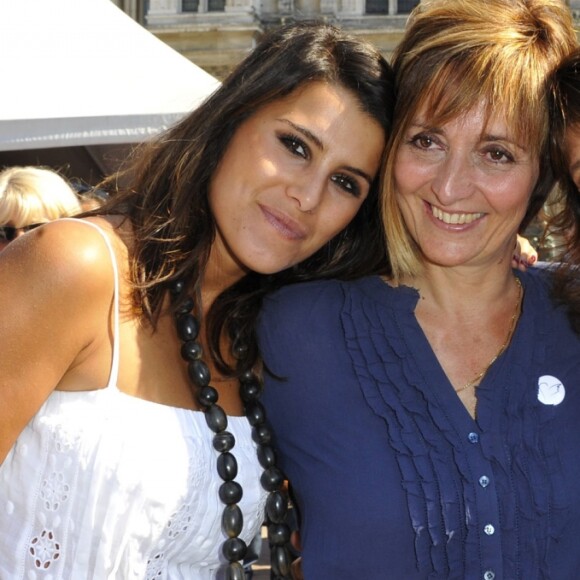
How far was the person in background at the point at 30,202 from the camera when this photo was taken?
4.87 metres

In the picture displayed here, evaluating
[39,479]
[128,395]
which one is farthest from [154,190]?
[39,479]

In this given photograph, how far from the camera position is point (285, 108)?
8.36 ft

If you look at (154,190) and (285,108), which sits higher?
(285,108)

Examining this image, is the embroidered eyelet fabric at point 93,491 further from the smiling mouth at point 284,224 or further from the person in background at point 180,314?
the smiling mouth at point 284,224

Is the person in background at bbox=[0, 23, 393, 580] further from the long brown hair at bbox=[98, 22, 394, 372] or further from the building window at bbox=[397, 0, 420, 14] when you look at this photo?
the building window at bbox=[397, 0, 420, 14]

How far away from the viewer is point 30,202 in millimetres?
4867

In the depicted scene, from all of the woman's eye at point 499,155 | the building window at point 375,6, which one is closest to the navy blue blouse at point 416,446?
the woman's eye at point 499,155

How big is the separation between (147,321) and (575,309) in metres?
1.13

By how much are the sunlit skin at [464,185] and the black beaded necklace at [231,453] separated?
0.63 m

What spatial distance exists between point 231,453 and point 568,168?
1.17m

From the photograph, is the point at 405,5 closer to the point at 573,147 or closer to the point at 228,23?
the point at 228,23

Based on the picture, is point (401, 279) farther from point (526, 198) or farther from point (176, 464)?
point (176, 464)

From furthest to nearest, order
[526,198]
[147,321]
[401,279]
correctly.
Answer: [401,279], [526,198], [147,321]

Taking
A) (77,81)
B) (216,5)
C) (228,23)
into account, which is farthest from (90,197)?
(216,5)
